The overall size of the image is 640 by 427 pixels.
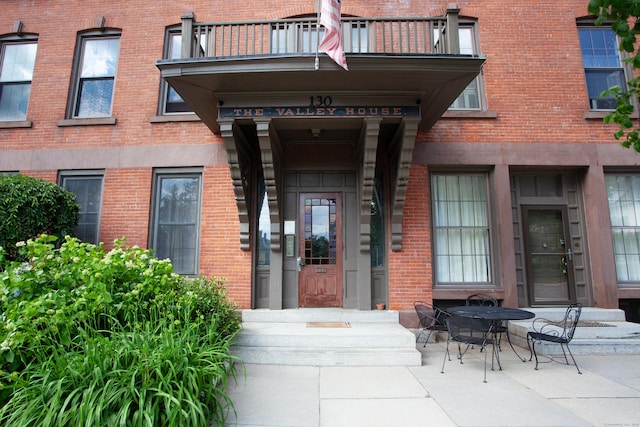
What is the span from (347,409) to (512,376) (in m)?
2.45

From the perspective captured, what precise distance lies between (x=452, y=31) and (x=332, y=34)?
6.63 feet

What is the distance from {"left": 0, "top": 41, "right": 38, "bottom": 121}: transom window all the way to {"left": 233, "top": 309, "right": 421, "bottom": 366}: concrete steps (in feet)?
23.8

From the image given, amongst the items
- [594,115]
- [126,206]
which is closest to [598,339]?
[594,115]

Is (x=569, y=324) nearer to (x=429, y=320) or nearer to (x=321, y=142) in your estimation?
(x=429, y=320)

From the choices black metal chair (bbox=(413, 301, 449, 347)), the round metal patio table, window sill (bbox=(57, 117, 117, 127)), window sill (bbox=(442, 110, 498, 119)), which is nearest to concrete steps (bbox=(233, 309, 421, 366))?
black metal chair (bbox=(413, 301, 449, 347))

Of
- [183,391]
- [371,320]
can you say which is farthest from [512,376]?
[183,391]

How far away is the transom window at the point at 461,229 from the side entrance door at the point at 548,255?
87 cm

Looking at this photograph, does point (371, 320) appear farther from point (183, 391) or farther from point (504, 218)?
point (183, 391)

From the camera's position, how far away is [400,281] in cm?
686

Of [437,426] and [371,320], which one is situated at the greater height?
[371,320]

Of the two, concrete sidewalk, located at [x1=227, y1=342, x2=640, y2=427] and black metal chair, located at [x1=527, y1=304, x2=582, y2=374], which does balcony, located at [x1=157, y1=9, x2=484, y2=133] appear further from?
concrete sidewalk, located at [x1=227, y1=342, x2=640, y2=427]

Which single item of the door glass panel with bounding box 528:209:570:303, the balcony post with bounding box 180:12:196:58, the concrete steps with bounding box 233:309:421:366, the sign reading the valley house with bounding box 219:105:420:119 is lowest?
the concrete steps with bounding box 233:309:421:366

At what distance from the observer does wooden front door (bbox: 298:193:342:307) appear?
7129 millimetres

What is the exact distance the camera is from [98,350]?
10.8ft
